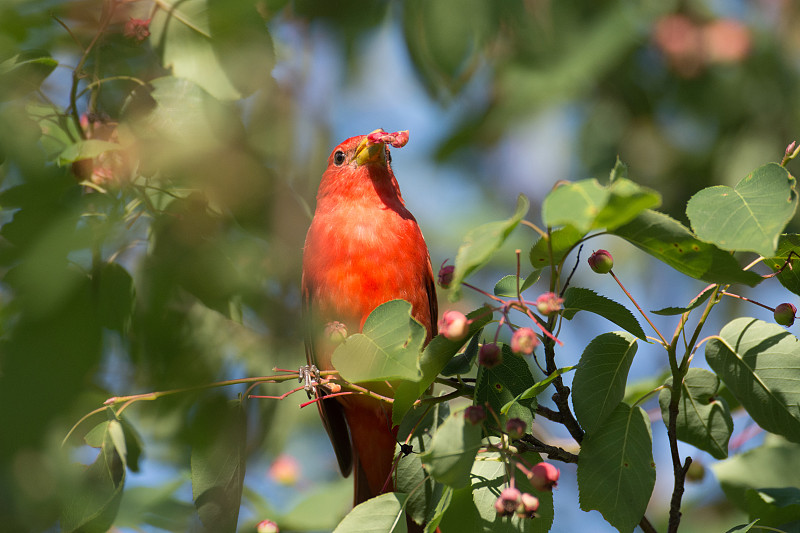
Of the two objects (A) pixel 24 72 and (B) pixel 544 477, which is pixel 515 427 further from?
(A) pixel 24 72

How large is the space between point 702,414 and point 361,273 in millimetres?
1534

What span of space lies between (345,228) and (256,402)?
1002 millimetres

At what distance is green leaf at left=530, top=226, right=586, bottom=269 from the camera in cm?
181

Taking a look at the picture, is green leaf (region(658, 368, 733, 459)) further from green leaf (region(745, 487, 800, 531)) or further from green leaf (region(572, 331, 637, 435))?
green leaf (region(572, 331, 637, 435))

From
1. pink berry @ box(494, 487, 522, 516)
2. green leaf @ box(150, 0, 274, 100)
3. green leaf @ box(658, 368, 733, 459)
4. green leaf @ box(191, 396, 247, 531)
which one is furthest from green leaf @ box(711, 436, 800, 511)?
green leaf @ box(150, 0, 274, 100)

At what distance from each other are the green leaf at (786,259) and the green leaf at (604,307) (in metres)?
0.41

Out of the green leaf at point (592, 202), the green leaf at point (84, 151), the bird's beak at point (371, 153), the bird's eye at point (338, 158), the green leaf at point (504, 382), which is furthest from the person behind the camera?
the bird's eye at point (338, 158)

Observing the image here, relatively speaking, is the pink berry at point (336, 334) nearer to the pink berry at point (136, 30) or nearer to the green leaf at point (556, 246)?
the green leaf at point (556, 246)

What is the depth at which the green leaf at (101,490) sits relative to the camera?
233 cm

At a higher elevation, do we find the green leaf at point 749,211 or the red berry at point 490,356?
the green leaf at point 749,211

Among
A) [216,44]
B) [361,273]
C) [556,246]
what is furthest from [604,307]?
[216,44]

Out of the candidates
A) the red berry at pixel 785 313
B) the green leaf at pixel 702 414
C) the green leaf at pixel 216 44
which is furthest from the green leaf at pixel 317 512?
the red berry at pixel 785 313

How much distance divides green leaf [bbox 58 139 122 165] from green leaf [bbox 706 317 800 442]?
2012 millimetres

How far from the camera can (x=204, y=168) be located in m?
2.84
